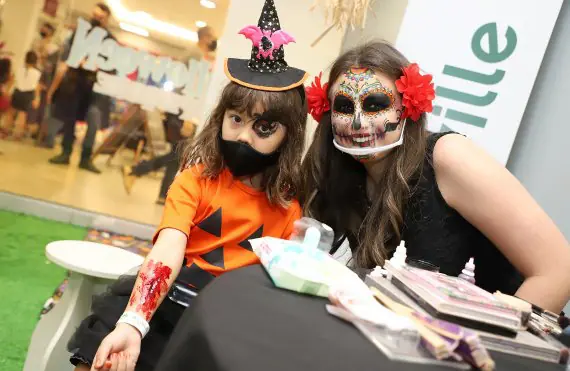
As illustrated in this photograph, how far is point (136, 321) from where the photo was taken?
116 cm

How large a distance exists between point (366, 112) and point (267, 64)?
1.09 feet

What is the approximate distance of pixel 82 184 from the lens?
4117mm

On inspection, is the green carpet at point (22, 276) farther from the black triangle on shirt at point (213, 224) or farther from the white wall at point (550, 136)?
the white wall at point (550, 136)

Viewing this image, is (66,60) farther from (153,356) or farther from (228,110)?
(153,356)

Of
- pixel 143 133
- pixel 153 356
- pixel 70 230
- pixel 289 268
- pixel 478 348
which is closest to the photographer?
pixel 478 348

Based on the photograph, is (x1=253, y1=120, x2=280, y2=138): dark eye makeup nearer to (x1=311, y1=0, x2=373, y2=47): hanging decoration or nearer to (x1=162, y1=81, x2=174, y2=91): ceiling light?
(x1=311, y1=0, x2=373, y2=47): hanging decoration

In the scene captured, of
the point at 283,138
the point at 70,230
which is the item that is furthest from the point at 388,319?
the point at 70,230

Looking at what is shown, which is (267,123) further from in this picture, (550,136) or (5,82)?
(5,82)

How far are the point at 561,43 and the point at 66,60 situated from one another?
341cm

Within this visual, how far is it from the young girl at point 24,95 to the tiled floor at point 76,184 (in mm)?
141

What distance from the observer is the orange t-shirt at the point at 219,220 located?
1.43 meters

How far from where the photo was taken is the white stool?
1.66 m

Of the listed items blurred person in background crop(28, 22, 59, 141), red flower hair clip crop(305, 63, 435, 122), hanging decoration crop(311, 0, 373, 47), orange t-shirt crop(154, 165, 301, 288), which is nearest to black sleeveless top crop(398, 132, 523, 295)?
red flower hair clip crop(305, 63, 435, 122)

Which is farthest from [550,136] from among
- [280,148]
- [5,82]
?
[5,82]
